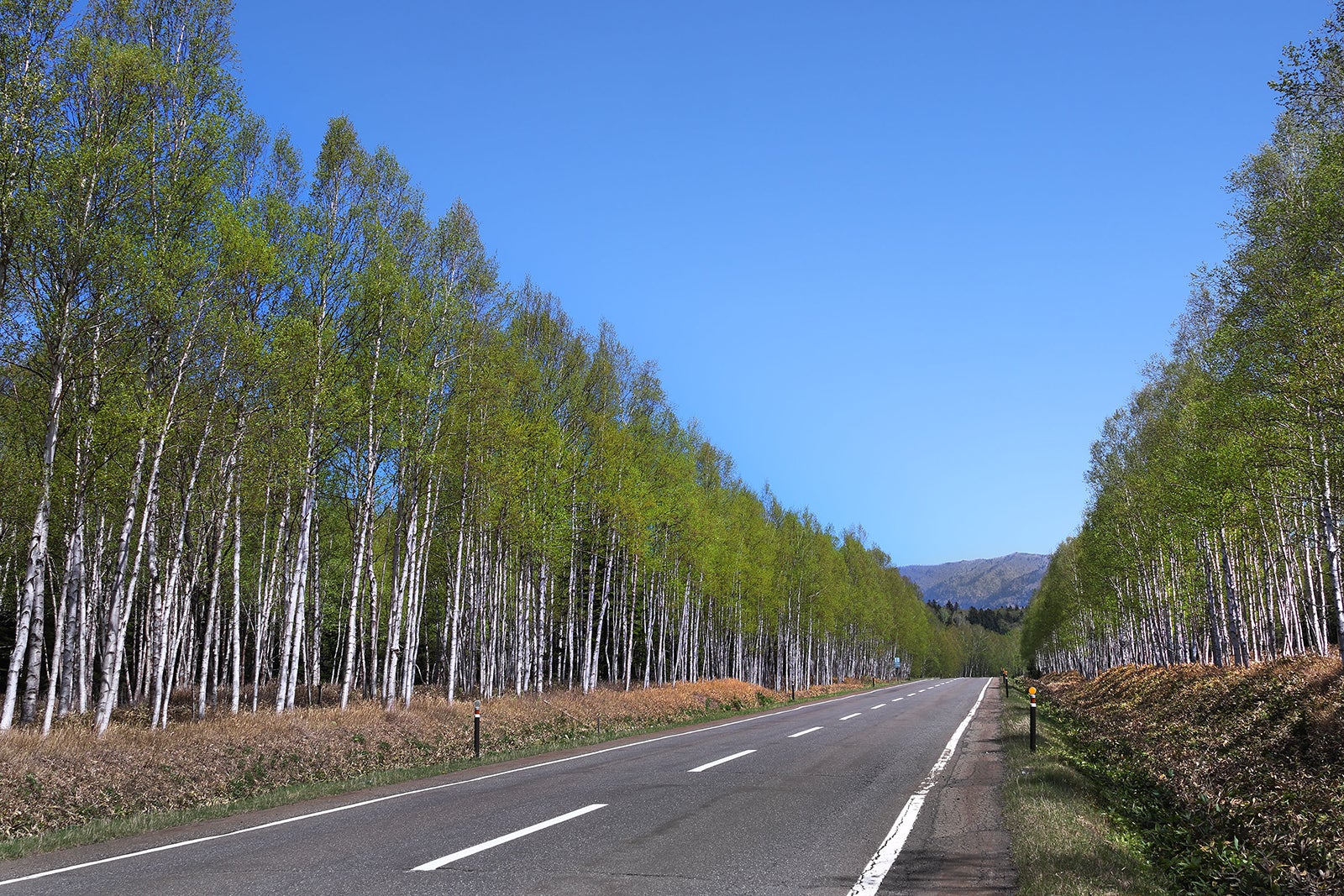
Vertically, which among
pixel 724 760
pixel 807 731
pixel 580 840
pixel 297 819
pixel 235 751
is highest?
pixel 580 840

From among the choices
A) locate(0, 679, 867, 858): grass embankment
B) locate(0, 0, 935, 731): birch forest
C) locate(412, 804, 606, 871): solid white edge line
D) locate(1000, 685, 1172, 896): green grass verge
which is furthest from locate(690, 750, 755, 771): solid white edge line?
locate(0, 0, 935, 731): birch forest

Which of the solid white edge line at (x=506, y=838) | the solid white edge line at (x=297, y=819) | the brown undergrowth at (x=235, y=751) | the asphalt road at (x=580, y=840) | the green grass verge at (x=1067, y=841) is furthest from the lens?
the brown undergrowth at (x=235, y=751)

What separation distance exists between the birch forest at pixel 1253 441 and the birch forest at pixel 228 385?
18.9 m

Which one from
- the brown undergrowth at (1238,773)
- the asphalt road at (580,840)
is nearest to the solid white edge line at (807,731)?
the asphalt road at (580,840)

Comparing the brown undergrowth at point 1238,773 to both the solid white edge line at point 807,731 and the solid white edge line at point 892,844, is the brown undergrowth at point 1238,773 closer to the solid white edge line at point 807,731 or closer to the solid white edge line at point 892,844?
the solid white edge line at point 892,844

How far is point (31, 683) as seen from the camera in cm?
1291

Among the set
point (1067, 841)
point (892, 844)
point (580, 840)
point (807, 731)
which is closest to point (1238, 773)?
point (1067, 841)

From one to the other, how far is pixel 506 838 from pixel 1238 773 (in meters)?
9.78

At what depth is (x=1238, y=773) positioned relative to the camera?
34.3ft

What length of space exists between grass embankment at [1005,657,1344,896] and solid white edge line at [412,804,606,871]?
512 centimetres

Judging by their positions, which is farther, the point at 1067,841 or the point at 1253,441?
the point at 1253,441

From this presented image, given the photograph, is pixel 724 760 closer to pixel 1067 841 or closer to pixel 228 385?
pixel 1067 841

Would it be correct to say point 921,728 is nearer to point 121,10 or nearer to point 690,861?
point 690,861

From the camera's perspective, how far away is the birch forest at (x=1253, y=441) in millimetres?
14461
